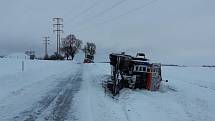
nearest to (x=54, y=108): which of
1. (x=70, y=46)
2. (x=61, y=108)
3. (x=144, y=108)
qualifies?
(x=61, y=108)

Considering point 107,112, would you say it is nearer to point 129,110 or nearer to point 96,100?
point 129,110

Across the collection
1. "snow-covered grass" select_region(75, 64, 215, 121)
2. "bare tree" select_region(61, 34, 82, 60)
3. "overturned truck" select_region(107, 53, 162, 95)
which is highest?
"bare tree" select_region(61, 34, 82, 60)

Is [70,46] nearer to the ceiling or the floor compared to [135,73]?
nearer to the ceiling

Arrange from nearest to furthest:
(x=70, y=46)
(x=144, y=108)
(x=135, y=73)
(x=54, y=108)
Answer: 1. (x=54, y=108)
2. (x=144, y=108)
3. (x=135, y=73)
4. (x=70, y=46)

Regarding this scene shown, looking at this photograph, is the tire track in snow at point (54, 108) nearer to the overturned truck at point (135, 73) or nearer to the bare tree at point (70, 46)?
the overturned truck at point (135, 73)

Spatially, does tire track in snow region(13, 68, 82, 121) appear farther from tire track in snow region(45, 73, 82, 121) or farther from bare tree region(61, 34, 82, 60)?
bare tree region(61, 34, 82, 60)

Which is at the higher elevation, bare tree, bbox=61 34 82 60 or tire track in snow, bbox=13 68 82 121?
bare tree, bbox=61 34 82 60

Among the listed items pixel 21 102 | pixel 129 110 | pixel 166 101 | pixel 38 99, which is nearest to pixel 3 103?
pixel 21 102

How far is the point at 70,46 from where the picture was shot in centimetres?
14250

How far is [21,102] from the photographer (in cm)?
1667

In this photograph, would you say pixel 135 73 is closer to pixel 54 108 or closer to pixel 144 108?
pixel 144 108

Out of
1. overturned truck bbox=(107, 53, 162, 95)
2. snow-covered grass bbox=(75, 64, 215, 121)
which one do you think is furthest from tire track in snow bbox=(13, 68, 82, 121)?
overturned truck bbox=(107, 53, 162, 95)

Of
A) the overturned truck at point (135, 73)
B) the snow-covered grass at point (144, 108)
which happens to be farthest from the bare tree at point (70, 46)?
the snow-covered grass at point (144, 108)

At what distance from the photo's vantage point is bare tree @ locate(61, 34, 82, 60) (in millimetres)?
142500
